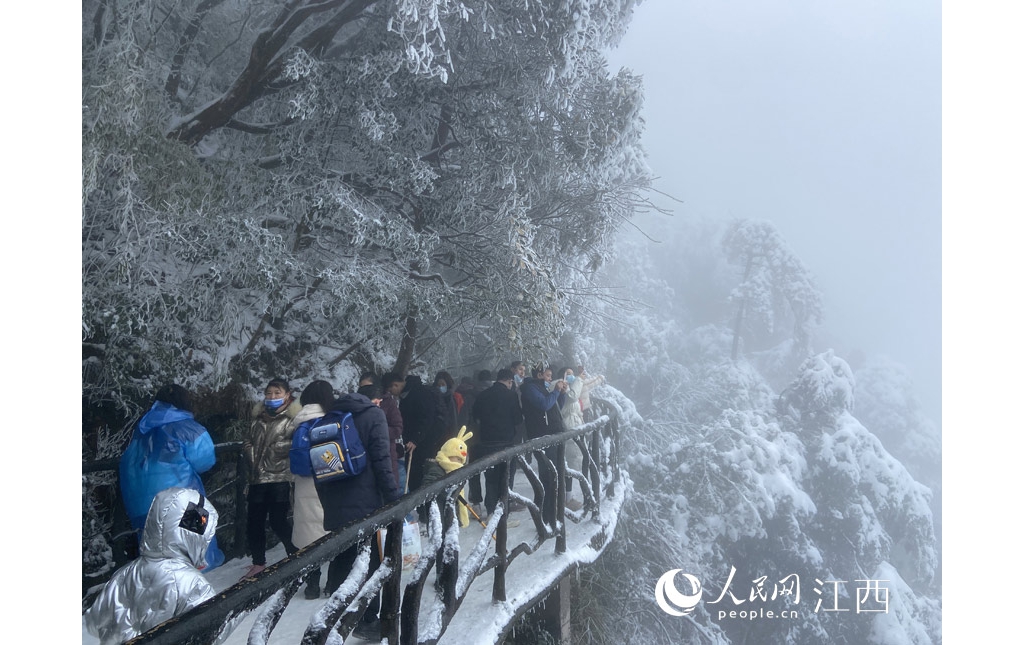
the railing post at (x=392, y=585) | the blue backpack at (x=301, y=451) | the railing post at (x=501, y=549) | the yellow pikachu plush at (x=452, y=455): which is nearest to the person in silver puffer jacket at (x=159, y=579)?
the railing post at (x=392, y=585)

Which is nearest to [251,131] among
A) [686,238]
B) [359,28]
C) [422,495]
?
[359,28]

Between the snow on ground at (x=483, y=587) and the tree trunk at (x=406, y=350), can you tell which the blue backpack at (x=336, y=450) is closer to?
the snow on ground at (x=483, y=587)

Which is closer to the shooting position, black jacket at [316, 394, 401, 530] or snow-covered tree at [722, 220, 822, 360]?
black jacket at [316, 394, 401, 530]

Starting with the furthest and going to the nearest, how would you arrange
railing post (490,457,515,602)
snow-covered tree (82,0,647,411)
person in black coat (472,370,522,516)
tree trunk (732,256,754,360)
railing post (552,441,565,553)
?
tree trunk (732,256,754,360) < person in black coat (472,370,522,516) < railing post (552,441,565,553) < snow-covered tree (82,0,647,411) < railing post (490,457,515,602)

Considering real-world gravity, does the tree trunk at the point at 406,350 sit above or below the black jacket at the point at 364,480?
above

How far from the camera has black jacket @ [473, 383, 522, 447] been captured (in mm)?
6223

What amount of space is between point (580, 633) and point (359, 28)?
6472 millimetres

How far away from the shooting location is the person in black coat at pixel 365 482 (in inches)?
145

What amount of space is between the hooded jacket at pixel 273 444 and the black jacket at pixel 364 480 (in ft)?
2.32

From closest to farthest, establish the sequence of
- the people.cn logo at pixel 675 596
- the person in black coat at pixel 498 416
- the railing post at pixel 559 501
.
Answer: the railing post at pixel 559 501, the people.cn logo at pixel 675 596, the person in black coat at pixel 498 416

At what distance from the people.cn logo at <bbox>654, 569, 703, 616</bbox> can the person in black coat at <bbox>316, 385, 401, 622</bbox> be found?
2930mm

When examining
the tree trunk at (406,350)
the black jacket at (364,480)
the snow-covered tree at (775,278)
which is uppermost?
the snow-covered tree at (775,278)

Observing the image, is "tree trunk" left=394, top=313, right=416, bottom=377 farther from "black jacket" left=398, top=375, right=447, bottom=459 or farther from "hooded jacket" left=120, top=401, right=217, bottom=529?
"hooded jacket" left=120, top=401, right=217, bottom=529

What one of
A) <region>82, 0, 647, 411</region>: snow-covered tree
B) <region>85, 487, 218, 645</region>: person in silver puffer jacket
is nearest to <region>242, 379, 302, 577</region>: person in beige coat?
<region>82, 0, 647, 411</region>: snow-covered tree
